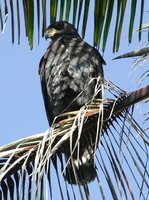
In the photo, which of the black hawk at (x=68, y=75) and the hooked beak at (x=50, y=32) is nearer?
the black hawk at (x=68, y=75)

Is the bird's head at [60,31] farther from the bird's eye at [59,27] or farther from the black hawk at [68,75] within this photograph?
the black hawk at [68,75]

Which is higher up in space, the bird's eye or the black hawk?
the bird's eye

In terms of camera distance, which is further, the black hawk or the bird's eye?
the bird's eye

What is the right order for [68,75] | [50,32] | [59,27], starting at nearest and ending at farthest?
[68,75]
[50,32]
[59,27]

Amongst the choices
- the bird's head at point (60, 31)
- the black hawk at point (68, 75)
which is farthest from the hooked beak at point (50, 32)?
the black hawk at point (68, 75)

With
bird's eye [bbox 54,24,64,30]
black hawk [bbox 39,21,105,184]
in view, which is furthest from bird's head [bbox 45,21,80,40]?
black hawk [bbox 39,21,105,184]

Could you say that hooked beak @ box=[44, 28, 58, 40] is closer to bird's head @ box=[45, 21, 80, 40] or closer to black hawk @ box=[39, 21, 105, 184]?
bird's head @ box=[45, 21, 80, 40]

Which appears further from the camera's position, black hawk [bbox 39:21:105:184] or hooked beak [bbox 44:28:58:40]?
hooked beak [bbox 44:28:58:40]

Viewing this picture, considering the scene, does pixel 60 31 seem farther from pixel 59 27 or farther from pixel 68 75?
pixel 68 75

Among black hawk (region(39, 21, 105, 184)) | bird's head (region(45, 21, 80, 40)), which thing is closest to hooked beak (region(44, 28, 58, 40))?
bird's head (region(45, 21, 80, 40))

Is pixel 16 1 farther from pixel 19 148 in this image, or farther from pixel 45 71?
pixel 45 71

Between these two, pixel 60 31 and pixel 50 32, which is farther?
pixel 60 31

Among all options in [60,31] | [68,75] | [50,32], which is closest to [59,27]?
[60,31]

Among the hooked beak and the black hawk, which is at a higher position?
the hooked beak
